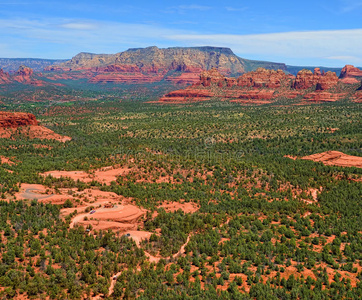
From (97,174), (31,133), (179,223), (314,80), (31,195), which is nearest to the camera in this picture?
(179,223)

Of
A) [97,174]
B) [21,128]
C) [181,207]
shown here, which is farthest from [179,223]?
[21,128]

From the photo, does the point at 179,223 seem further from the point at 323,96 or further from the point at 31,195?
the point at 323,96

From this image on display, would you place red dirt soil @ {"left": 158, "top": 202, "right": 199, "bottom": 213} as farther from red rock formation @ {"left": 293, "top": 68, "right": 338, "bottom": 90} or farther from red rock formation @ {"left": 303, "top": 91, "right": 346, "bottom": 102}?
red rock formation @ {"left": 293, "top": 68, "right": 338, "bottom": 90}

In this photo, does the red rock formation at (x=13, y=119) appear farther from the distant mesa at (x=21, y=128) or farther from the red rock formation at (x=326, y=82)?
the red rock formation at (x=326, y=82)

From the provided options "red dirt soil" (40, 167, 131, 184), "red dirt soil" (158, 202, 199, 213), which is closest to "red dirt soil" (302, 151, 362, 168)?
"red dirt soil" (158, 202, 199, 213)

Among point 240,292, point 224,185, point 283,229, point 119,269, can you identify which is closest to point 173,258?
point 119,269

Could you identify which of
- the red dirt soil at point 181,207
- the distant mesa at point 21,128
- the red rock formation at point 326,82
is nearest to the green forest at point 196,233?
the red dirt soil at point 181,207
